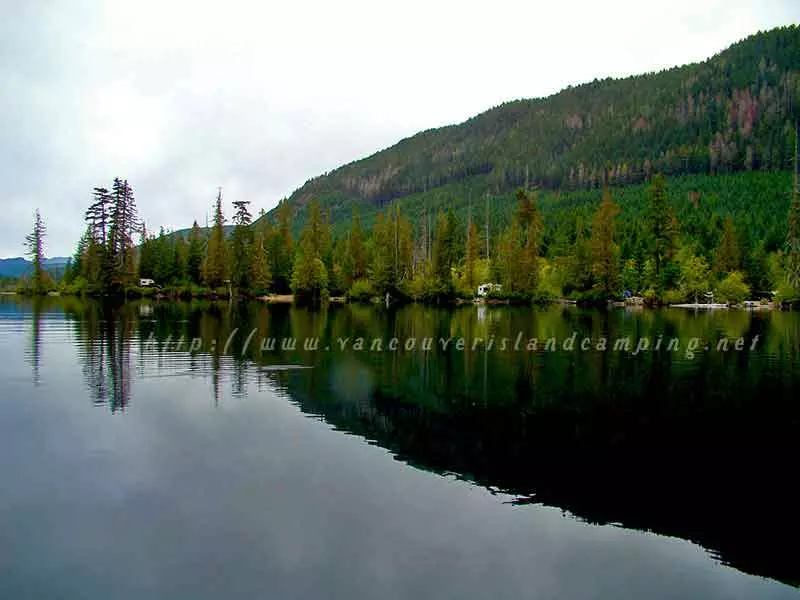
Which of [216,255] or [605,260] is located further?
[216,255]

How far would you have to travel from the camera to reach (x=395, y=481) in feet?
49.3

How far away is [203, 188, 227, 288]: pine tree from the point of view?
116 m

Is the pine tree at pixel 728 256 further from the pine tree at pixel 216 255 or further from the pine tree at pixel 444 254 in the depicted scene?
the pine tree at pixel 216 255

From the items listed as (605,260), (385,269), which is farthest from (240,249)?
(605,260)

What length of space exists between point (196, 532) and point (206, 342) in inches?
1174

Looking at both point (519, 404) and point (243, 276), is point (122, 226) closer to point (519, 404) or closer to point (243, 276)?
point (243, 276)

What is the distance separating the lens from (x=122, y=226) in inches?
4409

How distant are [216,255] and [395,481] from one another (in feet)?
348

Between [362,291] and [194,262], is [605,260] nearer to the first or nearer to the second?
[362,291]

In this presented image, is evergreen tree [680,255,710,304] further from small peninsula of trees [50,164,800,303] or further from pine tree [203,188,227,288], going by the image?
pine tree [203,188,227,288]

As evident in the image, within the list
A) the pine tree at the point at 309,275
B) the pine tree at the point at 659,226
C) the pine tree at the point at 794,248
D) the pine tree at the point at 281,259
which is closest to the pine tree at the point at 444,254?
the pine tree at the point at 309,275

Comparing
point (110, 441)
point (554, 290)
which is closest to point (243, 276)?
point (554, 290)

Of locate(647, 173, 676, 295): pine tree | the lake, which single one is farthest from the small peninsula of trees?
the lake

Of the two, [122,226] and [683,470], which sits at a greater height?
[122,226]
